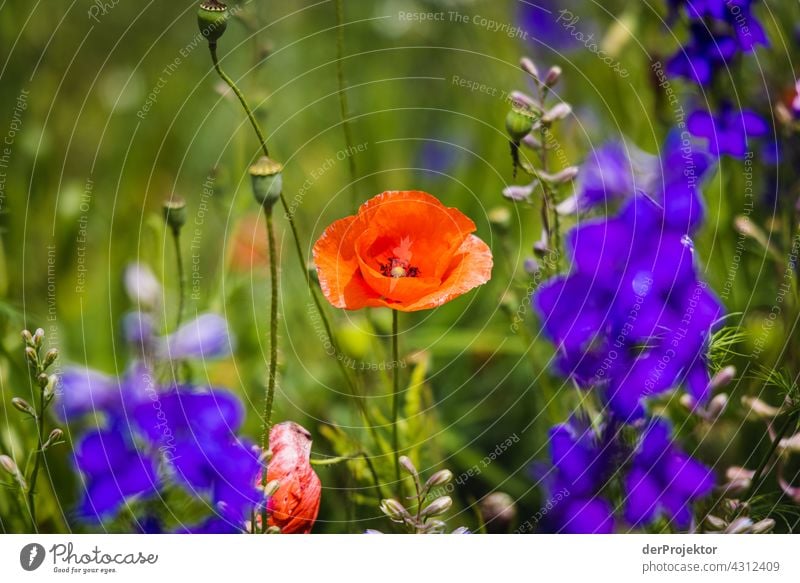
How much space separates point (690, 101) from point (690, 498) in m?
0.45

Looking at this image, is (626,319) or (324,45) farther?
(324,45)

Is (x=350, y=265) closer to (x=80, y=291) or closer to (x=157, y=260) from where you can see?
(x=157, y=260)

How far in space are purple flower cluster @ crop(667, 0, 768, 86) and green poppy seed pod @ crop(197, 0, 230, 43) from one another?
1.41 feet

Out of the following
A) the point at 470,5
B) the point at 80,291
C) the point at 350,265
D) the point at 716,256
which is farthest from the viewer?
the point at 470,5

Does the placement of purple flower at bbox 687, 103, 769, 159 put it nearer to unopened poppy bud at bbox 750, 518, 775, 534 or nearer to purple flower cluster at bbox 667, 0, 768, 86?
purple flower cluster at bbox 667, 0, 768, 86

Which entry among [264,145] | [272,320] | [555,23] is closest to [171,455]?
[272,320]

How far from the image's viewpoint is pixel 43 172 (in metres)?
1.09

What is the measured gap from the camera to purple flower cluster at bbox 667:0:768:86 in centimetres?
82

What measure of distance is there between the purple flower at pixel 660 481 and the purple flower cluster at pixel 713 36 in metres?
0.33

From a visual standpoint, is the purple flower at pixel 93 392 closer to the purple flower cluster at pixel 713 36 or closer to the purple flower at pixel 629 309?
the purple flower at pixel 629 309

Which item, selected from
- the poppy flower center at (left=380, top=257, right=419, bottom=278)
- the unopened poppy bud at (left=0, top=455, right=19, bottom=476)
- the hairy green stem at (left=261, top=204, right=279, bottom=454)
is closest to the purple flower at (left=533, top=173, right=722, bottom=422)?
the poppy flower center at (left=380, top=257, right=419, bottom=278)

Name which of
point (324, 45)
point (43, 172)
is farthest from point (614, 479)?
point (324, 45)

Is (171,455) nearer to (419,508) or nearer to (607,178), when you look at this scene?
(419,508)

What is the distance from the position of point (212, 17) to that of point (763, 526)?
0.55 m
